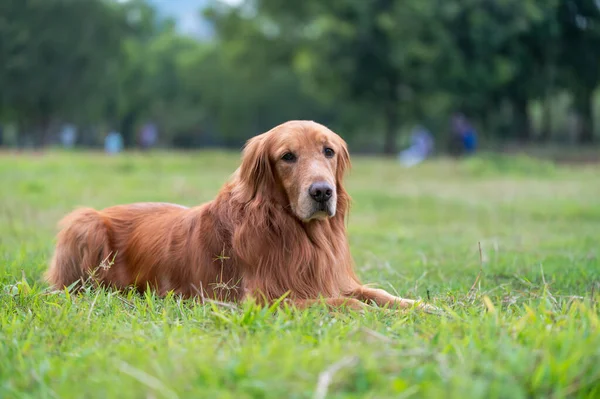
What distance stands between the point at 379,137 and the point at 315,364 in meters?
67.0

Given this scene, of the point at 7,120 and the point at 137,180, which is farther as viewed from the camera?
the point at 7,120

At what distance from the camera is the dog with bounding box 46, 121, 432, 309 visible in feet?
14.1

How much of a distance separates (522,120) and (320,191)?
1418 inches

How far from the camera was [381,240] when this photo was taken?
8.92m

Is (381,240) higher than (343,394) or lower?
lower

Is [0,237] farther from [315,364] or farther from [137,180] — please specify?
[137,180]

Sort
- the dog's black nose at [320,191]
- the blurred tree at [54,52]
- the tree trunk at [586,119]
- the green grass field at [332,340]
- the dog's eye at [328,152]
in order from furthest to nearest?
the blurred tree at [54,52] < the tree trunk at [586,119] < the dog's eye at [328,152] < the dog's black nose at [320,191] < the green grass field at [332,340]

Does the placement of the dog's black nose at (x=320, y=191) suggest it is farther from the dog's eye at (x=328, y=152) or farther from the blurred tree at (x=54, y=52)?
the blurred tree at (x=54, y=52)

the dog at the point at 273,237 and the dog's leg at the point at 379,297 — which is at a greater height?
the dog at the point at 273,237

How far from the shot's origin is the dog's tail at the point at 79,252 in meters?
5.19

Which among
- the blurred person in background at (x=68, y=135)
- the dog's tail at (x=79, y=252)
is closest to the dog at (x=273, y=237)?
the dog's tail at (x=79, y=252)

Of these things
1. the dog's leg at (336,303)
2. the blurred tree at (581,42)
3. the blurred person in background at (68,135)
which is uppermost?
the blurred tree at (581,42)

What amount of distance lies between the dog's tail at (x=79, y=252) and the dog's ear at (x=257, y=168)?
1280mm

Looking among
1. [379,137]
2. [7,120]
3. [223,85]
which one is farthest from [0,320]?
[379,137]
